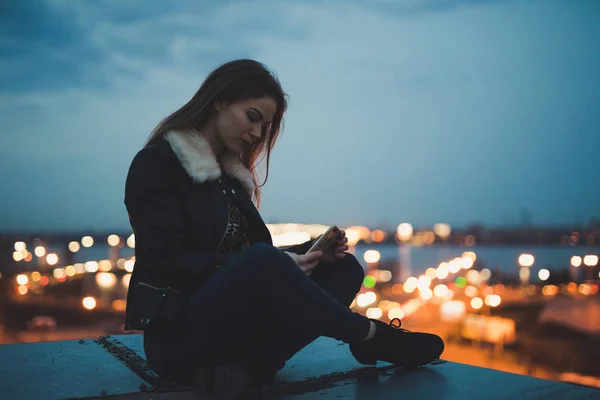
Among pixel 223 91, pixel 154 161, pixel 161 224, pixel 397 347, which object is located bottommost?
pixel 397 347

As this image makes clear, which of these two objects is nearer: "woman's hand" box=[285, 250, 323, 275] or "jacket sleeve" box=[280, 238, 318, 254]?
"woman's hand" box=[285, 250, 323, 275]

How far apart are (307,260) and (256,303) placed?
299 millimetres

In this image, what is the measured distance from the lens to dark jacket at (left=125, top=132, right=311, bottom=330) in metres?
1.79

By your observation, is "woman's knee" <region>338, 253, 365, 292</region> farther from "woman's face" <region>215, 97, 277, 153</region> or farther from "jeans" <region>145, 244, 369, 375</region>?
"woman's face" <region>215, 97, 277, 153</region>

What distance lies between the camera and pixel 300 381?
212cm

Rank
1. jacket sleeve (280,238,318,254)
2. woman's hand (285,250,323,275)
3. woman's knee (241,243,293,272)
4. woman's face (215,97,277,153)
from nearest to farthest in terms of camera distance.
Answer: woman's knee (241,243,293,272) → woman's hand (285,250,323,275) → woman's face (215,97,277,153) → jacket sleeve (280,238,318,254)

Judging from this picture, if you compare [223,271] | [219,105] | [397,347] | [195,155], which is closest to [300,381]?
[397,347]

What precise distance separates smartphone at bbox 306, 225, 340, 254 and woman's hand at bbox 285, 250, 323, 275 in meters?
0.03

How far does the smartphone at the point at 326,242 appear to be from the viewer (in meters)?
2.07

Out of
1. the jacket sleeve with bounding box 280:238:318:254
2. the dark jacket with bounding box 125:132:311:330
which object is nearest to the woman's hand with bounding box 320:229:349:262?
the jacket sleeve with bounding box 280:238:318:254

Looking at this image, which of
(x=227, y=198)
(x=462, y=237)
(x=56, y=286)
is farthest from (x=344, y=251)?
(x=462, y=237)

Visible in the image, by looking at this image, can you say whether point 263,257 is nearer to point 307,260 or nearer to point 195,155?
point 307,260

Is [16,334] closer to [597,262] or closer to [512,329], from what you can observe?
[512,329]

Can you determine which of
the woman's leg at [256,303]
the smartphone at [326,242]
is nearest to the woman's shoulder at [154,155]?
the woman's leg at [256,303]
